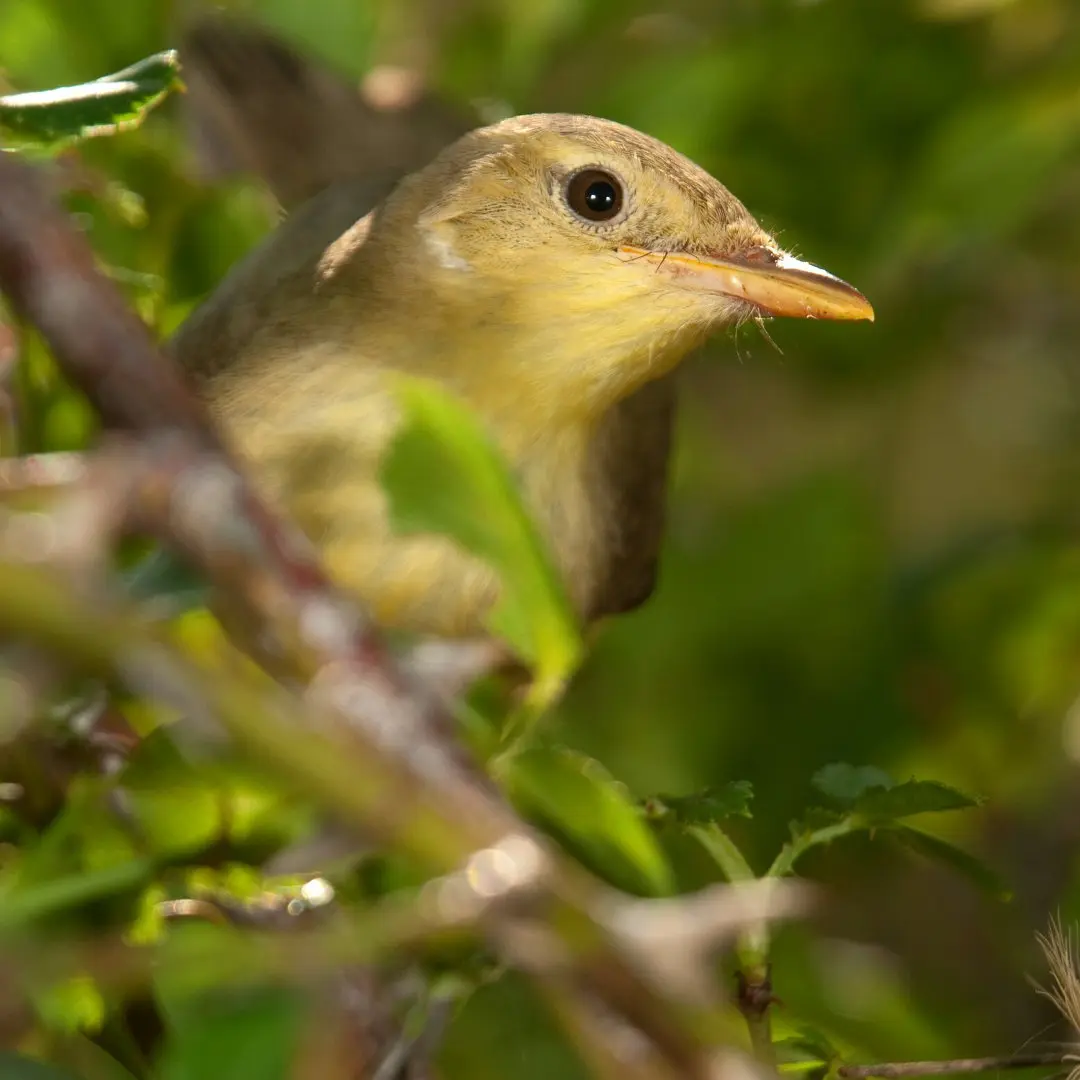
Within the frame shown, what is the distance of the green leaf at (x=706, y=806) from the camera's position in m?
0.68

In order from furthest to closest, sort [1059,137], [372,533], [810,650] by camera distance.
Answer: [810,650]
[1059,137]
[372,533]

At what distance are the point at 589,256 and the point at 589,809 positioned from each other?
754 mm

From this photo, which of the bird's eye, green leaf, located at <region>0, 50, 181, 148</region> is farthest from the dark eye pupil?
green leaf, located at <region>0, 50, 181, 148</region>

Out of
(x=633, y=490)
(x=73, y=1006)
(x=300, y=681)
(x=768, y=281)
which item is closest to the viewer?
(x=300, y=681)

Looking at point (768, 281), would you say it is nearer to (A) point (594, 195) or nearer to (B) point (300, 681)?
(A) point (594, 195)

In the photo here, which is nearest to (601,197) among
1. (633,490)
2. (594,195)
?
(594,195)

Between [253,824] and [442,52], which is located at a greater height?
[442,52]

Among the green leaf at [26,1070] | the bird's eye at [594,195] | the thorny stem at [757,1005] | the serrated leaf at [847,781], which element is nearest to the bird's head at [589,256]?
the bird's eye at [594,195]

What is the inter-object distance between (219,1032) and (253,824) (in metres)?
0.28

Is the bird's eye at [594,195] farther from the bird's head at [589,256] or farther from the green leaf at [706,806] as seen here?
the green leaf at [706,806]

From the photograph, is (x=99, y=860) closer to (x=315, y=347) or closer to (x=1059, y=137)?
(x=315, y=347)

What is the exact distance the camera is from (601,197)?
1326mm

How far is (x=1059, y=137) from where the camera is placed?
1.34 meters

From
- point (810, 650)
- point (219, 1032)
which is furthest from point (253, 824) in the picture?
point (810, 650)
